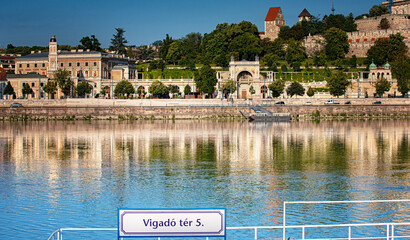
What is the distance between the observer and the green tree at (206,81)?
81.2 meters

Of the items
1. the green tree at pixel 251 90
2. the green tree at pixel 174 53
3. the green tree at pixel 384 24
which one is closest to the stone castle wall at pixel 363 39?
the green tree at pixel 384 24

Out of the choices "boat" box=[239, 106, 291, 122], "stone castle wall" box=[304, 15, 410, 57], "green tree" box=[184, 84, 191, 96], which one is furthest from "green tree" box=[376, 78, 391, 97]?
"green tree" box=[184, 84, 191, 96]

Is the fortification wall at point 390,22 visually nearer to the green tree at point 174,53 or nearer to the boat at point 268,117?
the green tree at point 174,53

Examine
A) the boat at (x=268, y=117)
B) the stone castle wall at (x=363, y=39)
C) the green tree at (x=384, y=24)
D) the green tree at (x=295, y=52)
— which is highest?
the green tree at (x=384, y=24)

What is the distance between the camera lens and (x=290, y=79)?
292 ft

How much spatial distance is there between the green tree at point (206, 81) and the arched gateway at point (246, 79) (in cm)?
298

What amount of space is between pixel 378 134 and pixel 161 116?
97.5ft

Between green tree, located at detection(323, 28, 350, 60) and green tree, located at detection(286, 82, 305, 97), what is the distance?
73.6 feet

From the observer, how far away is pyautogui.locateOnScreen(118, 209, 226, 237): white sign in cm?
1186

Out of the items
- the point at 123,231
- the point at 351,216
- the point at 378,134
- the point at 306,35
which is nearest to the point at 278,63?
the point at 306,35

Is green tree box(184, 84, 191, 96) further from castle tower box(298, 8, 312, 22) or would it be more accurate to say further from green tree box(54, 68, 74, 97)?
castle tower box(298, 8, 312, 22)

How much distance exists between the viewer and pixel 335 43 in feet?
335

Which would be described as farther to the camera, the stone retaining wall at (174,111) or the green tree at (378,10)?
the green tree at (378,10)

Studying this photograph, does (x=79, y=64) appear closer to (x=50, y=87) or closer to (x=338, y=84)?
(x=50, y=87)
